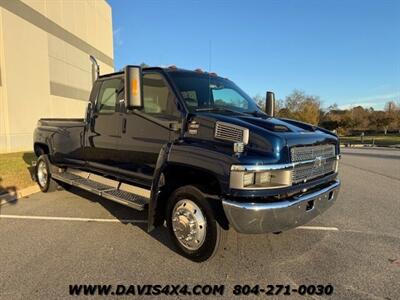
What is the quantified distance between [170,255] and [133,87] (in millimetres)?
2036

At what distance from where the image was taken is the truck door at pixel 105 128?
549 cm

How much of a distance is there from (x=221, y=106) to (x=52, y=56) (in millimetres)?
20183

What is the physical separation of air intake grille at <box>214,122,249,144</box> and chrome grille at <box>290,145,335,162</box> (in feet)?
1.78

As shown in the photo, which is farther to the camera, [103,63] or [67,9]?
[103,63]

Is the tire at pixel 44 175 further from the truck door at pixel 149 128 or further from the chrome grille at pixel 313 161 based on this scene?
the chrome grille at pixel 313 161

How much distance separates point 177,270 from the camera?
12.8 feet

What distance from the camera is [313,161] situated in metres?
4.18

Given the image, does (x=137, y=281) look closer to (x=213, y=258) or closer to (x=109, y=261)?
(x=109, y=261)

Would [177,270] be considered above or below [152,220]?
below

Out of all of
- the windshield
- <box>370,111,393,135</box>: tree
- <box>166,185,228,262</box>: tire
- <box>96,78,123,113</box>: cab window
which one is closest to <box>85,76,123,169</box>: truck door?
<box>96,78,123,113</box>: cab window

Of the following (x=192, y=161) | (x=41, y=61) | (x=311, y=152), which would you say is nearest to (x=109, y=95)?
(x=192, y=161)

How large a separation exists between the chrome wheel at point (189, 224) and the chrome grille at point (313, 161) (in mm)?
1116

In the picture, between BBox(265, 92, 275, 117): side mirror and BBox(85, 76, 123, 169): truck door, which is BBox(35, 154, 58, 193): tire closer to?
BBox(85, 76, 123, 169): truck door

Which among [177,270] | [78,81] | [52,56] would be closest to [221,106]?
[177,270]
